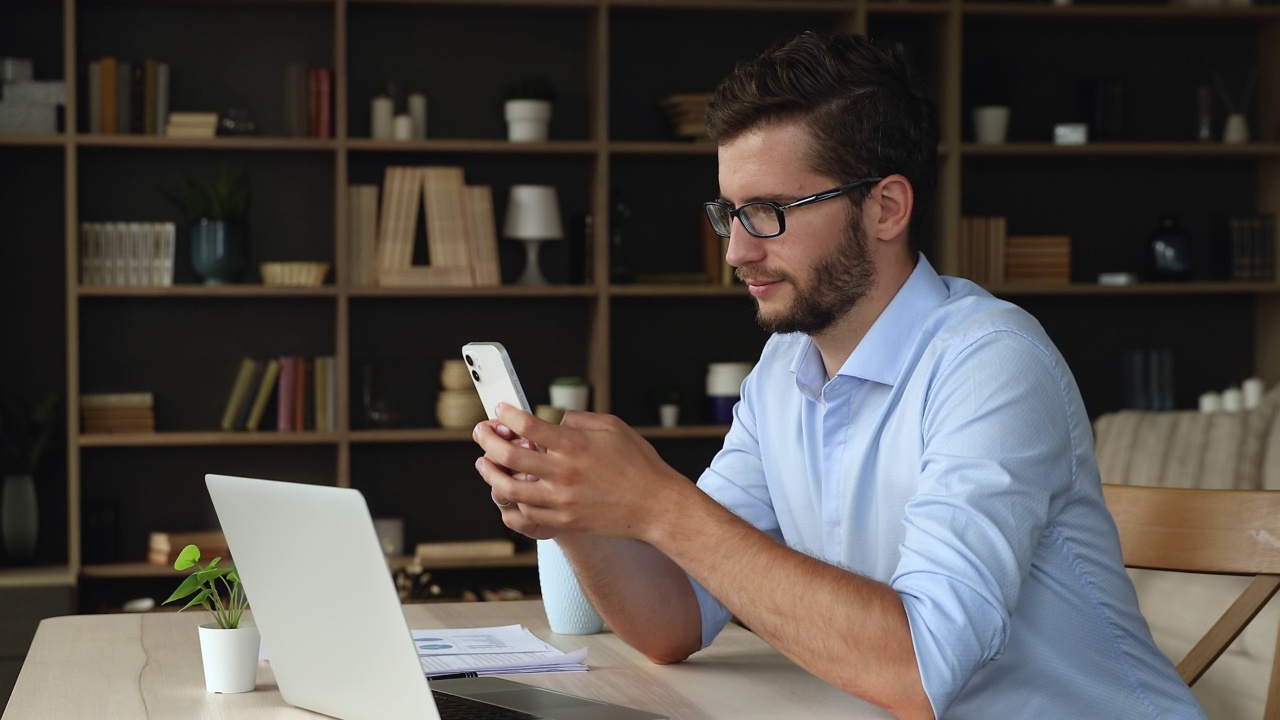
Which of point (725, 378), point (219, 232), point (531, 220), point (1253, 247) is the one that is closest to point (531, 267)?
point (531, 220)

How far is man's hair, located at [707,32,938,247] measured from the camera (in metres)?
1.42

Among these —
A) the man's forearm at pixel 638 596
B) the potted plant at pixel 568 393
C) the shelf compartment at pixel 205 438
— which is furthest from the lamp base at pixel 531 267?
the man's forearm at pixel 638 596

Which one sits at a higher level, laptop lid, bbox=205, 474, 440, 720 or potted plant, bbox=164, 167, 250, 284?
potted plant, bbox=164, 167, 250, 284

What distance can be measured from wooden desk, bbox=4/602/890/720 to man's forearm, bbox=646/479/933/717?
0.05 meters

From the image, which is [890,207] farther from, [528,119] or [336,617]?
[528,119]

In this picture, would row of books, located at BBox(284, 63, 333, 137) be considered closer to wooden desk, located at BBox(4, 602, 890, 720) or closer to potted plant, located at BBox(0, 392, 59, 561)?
potted plant, located at BBox(0, 392, 59, 561)

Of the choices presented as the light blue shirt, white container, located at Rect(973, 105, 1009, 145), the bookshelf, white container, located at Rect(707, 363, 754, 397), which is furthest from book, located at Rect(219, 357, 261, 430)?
the light blue shirt

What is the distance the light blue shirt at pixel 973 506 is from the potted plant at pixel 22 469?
2.76m

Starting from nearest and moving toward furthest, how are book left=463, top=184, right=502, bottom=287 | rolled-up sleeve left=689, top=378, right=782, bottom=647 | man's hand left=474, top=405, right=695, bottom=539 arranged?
man's hand left=474, top=405, right=695, bottom=539
rolled-up sleeve left=689, top=378, right=782, bottom=647
book left=463, top=184, right=502, bottom=287

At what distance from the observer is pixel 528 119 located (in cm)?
386

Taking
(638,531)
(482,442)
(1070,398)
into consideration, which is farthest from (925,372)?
(482,442)

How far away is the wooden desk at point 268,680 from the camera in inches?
46.4

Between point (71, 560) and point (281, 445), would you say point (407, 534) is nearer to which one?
point (281, 445)

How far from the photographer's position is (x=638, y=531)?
1173mm
